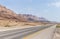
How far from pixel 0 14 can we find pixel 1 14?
6.13 feet

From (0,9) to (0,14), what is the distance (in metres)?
9.81

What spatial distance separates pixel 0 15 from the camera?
412 ft

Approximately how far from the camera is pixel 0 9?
5344 inches

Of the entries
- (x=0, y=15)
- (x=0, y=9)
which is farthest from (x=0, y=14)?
(x=0, y=9)

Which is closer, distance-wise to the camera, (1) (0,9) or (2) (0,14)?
(2) (0,14)

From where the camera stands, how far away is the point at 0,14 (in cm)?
12706

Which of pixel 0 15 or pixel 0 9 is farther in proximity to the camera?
pixel 0 9

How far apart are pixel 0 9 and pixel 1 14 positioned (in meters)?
8.31

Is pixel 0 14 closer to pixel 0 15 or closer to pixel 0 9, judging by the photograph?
pixel 0 15

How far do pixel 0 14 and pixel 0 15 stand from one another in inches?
65.3

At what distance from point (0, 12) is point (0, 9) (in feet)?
21.4

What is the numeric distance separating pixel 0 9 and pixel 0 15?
1146cm

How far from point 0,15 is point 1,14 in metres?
3.36

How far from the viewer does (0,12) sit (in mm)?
129875
